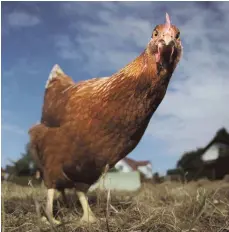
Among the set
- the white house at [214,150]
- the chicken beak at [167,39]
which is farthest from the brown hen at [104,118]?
the white house at [214,150]

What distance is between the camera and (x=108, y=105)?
215cm

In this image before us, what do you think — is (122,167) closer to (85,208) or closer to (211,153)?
(211,153)

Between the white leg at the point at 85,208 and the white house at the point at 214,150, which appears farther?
the white house at the point at 214,150

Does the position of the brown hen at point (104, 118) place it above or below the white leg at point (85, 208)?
above

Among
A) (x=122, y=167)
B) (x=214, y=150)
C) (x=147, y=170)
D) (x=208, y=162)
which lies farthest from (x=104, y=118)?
(x=214, y=150)

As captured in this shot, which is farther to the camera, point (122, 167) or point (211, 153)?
point (211, 153)

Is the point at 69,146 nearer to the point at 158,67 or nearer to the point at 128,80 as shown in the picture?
the point at 128,80

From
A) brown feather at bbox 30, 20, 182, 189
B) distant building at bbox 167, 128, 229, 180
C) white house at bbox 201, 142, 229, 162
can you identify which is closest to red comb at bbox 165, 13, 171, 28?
brown feather at bbox 30, 20, 182, 189

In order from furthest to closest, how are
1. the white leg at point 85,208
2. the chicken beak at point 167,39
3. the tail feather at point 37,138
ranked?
1. the tail feather at point 37,138
2. the white leg at point 85,208
3. the chicken beak at point 167,39

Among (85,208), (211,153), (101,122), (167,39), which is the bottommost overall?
(85,208)

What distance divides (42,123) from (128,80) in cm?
71

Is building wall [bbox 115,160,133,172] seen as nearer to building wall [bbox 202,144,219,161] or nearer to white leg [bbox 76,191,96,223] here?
building wall [bbox 202,144,219,161]

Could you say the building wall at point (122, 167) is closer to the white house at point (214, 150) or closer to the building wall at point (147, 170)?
the building wall at point (147, 170)

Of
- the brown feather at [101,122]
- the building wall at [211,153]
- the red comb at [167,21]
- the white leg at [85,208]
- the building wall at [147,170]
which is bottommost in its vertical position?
the white leg at [85,208]
